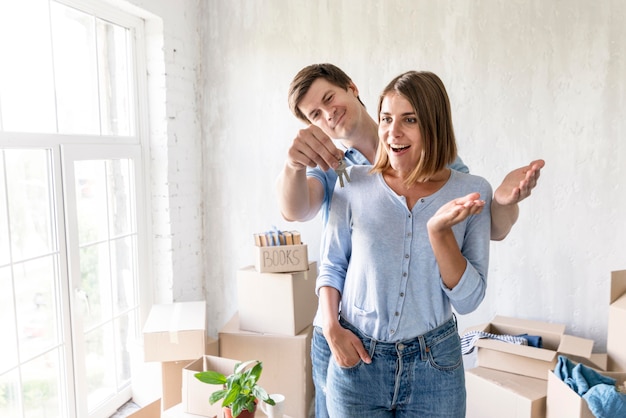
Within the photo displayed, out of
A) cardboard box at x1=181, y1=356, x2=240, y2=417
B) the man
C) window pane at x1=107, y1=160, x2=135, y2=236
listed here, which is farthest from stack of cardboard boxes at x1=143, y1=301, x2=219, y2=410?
the man

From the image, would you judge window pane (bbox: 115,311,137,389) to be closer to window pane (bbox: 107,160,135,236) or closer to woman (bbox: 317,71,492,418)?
window pane (bbox: 107,160,135,236)

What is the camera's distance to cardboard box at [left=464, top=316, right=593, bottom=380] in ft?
6.29

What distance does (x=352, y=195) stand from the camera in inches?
45.4

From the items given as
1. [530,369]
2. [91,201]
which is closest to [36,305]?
[91,201]

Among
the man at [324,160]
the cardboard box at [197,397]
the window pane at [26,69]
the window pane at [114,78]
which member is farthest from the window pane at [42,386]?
the man at [324,160]

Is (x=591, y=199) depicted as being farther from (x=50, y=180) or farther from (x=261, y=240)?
(x=50, y=180)

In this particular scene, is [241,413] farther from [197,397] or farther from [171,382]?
[171,382]

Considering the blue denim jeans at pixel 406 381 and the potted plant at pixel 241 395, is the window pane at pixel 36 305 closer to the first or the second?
the potted plant at pixel 241 395

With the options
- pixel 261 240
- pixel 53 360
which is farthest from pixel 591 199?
pixel 53 360

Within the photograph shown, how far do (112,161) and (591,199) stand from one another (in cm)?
237

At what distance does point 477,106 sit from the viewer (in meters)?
2.38

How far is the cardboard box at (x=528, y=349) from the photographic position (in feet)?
6.29

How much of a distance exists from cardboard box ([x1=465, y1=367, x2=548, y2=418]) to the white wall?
0.52m

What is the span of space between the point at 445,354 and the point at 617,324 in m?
1.26
